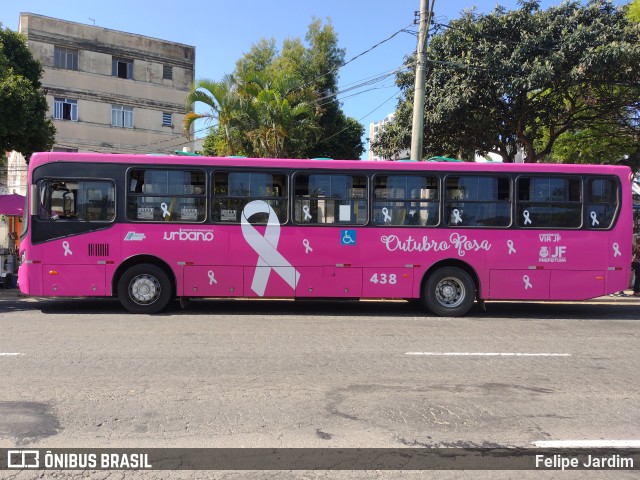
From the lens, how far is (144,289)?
33.6ft

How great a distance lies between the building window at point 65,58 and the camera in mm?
30734

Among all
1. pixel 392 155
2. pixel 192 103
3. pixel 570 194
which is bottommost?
pixel 570 194

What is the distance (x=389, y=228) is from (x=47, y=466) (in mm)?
7643

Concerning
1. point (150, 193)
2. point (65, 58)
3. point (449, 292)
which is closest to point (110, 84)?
point (65, 58)

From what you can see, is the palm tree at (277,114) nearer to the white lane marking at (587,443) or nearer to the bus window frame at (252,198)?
the bus window frame at (252,198)

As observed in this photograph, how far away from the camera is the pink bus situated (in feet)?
33.0

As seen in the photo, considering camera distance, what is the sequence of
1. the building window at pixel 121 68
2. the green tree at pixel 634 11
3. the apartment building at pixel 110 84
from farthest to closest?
the building window at pixel 121 68, the apartment building at pixel 110 84, the green tree at pixel 634 11

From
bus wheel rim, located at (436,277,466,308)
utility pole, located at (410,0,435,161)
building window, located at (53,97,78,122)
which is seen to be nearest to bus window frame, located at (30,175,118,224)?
bus wheel rim, located at (436,277,466,308)

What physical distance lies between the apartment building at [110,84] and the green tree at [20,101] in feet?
52.7

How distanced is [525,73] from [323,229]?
9327mm

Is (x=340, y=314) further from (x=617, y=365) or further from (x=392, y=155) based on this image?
(x=392, y=155)

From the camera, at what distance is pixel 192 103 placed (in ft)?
62.9

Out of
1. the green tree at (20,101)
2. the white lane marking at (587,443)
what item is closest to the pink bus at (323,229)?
the green tree at (20,101)

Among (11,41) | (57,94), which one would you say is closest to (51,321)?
(11,41)
